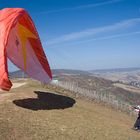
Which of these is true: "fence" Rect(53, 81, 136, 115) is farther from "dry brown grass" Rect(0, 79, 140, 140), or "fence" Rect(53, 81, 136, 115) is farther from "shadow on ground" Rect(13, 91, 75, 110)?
"dry brown grass" Rect(0, 79, 140, 140)

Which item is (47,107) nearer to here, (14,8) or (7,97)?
(7,97)

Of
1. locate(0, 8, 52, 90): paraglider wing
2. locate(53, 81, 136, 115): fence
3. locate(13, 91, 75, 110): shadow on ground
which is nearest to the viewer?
locate(0, 8, 52, 90): paraglider wing

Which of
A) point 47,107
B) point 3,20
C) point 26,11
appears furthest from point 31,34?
point 47,107

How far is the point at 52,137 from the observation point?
21234mm

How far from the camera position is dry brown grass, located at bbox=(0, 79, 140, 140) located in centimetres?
2136

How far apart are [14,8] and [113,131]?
13.9 m

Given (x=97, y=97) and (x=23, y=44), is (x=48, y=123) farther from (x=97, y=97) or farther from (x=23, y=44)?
(x=97, y=97)

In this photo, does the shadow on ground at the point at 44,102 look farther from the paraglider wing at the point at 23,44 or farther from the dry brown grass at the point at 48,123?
the paraglider wing at the point at 23,44

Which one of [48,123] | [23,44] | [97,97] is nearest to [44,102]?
[23,44]

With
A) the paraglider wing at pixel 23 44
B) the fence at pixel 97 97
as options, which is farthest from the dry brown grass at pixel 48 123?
the fence at pixel 97 97

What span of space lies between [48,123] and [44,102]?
21.7 feet

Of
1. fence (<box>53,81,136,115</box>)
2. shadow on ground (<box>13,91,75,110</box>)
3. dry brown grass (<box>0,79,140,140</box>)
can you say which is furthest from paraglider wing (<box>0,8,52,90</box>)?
fence (<box>53,81,136,115</box>)

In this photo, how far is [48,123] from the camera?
23.9 meters

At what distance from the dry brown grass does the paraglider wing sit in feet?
9.45
